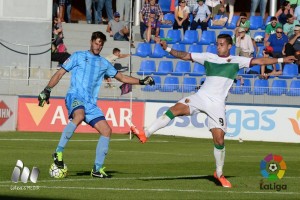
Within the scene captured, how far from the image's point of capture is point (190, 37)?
121 ft

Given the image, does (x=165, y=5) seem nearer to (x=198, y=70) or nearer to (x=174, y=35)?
(x=174, y=35)

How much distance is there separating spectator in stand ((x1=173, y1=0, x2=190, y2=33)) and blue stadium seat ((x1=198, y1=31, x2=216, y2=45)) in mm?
990

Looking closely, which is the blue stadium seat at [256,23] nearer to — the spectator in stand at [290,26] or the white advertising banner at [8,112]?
the spectator in stand at [290,26]

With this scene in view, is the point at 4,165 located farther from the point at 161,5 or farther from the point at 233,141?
the point at 161,5

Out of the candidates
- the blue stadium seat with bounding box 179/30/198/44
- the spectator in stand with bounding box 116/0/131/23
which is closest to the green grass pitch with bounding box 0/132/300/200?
the blue stadium seat with bounding box 179/30/198/44

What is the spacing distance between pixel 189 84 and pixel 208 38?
16.7 ft

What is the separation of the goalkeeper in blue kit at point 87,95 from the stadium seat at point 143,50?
20571mm

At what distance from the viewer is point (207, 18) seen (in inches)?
1446

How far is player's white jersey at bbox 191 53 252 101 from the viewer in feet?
49.1

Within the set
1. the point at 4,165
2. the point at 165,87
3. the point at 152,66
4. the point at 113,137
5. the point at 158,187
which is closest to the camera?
the point at 158,187

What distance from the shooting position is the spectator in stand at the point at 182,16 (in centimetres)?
3691

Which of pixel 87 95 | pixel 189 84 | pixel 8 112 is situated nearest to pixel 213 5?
pixel 189 84

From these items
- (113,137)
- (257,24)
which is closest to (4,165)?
(113,137)

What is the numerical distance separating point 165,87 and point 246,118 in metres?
2.80
